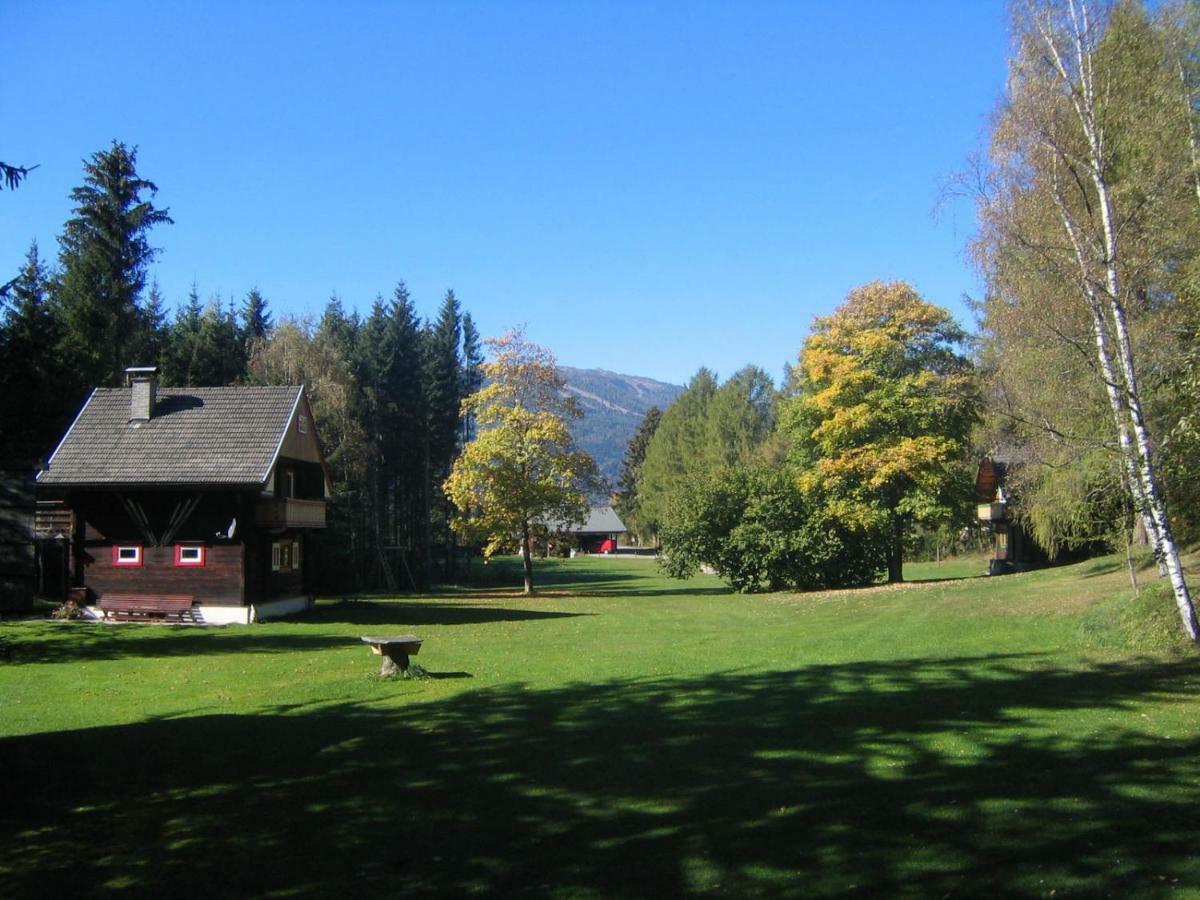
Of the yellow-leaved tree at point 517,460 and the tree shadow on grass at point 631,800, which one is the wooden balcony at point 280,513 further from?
the tree shadow on grass at point 631,800

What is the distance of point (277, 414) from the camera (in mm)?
34031

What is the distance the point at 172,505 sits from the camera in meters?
32.8

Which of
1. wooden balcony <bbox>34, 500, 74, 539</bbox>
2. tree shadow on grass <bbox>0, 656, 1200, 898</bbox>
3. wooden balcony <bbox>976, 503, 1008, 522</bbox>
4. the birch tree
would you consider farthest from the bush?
tree shadow on grass <bbox>0, 656, 1200, 898</bbox>

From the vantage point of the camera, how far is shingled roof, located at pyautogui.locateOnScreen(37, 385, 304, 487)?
31906 mm

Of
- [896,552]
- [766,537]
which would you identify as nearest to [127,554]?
[766,537]

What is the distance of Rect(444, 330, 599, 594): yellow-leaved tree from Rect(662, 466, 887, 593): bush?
19.7 ft

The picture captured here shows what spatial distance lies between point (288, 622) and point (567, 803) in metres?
26.8

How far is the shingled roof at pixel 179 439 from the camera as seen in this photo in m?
31.9

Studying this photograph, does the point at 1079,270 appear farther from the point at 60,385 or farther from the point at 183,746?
the point at 60,385

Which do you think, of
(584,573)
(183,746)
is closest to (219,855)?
(183,746)

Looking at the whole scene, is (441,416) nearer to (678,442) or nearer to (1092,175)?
(678,442)

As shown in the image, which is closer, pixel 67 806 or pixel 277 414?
pixel 67 806

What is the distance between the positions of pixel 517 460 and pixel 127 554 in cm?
2012

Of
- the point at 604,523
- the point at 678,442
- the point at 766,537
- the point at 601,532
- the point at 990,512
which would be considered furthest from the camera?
the point at 604,523
